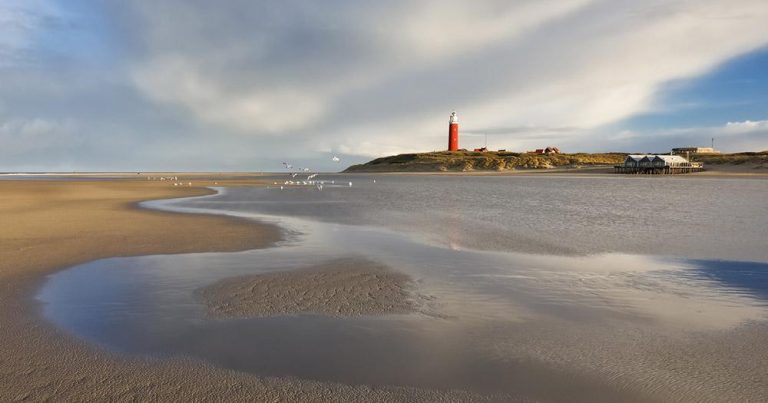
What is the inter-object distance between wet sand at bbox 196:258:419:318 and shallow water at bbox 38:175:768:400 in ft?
1.17

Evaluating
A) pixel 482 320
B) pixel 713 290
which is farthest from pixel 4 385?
pixel 713 290

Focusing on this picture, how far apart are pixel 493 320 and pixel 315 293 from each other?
322 centimetres

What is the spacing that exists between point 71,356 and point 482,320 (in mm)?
5308

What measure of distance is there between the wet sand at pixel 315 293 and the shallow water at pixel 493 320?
0.36m

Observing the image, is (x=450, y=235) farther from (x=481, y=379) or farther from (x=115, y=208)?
(x=115, y=208)

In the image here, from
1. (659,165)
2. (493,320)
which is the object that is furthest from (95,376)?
(659,165)

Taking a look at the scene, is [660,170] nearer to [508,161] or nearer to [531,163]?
[531,163]

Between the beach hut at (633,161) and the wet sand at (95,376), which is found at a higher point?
the beach hut at (633,161)

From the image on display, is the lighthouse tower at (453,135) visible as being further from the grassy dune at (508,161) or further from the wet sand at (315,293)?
the wet sand at (315,293)

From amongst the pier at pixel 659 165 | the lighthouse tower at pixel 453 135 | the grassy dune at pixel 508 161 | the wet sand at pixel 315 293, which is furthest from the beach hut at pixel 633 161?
the wet sand at pixel 315 293

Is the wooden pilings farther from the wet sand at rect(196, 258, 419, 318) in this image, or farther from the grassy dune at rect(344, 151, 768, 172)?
the wet sand at rect(196, 258, 419, 318)

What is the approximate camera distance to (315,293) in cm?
830

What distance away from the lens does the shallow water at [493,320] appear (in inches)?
198

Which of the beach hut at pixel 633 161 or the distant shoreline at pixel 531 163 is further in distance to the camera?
the distant shoreline at pixel 531 163
